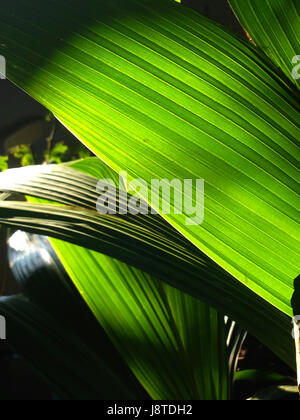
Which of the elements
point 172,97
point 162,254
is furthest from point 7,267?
point 172,97

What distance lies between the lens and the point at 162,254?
33cm

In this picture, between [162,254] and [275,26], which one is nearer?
[275,26]

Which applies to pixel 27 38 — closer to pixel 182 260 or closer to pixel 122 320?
pixel 182 260

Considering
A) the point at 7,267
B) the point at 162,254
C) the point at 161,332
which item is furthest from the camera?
the point at 7,267

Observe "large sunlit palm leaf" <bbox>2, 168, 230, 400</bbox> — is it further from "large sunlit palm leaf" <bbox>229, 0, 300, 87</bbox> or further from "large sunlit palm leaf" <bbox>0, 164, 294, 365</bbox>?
"large sunlit palm leaf" <bbox>229, 0, 300, 87</bbox>

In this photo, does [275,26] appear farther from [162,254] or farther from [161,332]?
[161,332]

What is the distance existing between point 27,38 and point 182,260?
19 cm

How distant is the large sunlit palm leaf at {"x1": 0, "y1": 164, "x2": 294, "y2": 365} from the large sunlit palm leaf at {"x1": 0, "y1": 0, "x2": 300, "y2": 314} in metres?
0.08

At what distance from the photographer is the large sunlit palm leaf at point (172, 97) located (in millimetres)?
202

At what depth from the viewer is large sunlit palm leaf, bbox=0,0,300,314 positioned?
0.20 meters

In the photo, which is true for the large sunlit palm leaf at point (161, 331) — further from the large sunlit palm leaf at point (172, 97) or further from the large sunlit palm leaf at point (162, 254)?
the large sunlit palm leaf at point (172, 97)

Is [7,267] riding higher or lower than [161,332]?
higher

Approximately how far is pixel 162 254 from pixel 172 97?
0.49 feet
